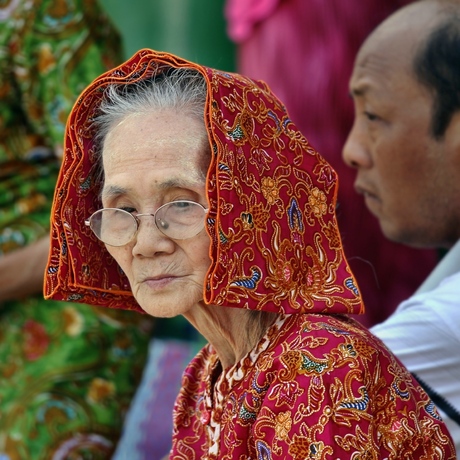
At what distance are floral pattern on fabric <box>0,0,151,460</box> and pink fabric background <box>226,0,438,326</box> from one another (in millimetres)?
986

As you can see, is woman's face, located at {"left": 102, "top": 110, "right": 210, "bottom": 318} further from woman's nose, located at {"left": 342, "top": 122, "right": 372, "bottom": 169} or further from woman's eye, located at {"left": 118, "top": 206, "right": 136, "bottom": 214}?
woman's nose, located at {"left": 342, "top": 122, "right": 372, "bottom": 169}

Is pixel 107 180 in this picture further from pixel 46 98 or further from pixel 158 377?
pixel 158 377

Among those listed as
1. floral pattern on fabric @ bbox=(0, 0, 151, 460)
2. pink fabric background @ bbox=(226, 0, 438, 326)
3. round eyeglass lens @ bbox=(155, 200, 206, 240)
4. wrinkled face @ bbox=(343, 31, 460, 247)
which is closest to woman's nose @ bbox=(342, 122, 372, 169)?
wrinkled face @ bbox=(343, 31, 460, 247)

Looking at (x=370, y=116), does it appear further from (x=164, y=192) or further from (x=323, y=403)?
(x=323, y=403)

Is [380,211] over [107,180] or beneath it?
beneath

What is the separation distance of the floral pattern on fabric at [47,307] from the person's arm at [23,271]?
6 cm

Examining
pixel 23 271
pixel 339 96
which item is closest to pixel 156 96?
pixel 23 271

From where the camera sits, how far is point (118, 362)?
11.6ft

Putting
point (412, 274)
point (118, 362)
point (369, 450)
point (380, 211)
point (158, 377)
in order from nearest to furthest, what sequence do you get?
point (369, 450) < point (380, 211) < point (118, 362) < point (412, 274) < point (158, 377)

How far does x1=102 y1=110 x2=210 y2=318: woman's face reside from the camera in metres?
2.12

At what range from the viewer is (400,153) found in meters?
3.19

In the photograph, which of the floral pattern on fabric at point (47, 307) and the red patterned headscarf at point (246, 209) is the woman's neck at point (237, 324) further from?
the floral pattern on fabric at point (47, 307)

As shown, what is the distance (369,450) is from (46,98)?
192cm

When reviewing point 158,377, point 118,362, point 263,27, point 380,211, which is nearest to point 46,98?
point 118,362
